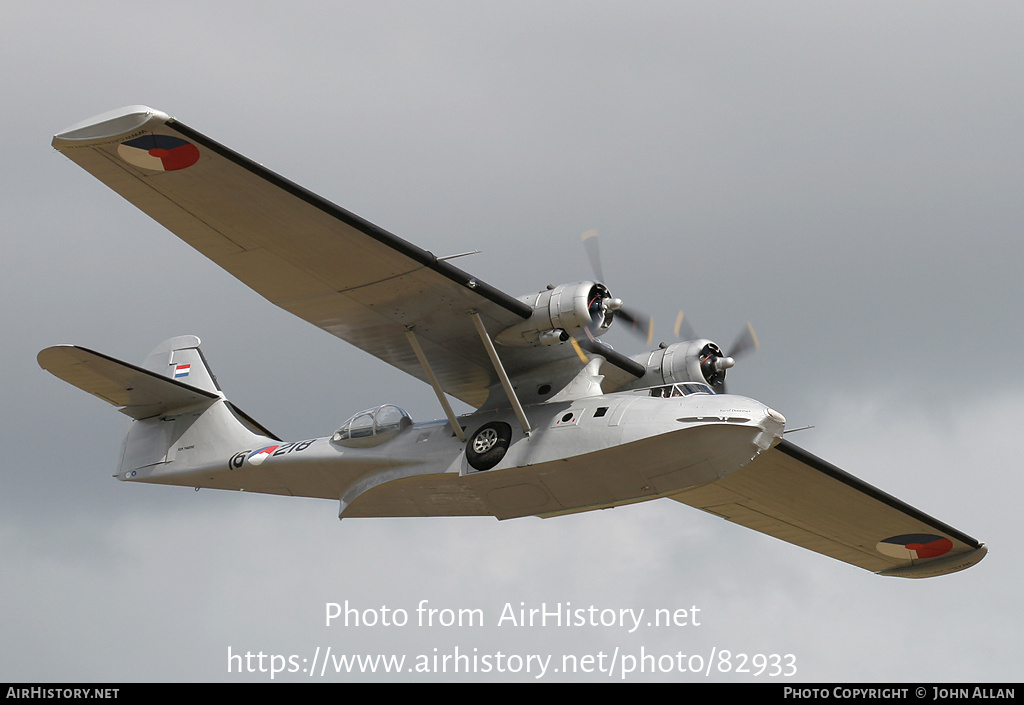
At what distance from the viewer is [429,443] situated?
717 inches

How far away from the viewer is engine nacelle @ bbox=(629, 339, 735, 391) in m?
19.2

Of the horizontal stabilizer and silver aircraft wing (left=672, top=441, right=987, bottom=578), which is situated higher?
silver aircraft wing (left=672, top=441, right=987, bottom=578)

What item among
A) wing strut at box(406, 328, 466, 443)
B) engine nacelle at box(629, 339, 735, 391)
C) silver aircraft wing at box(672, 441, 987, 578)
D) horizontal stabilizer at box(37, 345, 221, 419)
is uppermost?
engine nacelle at box(629, 339, 735, 391)

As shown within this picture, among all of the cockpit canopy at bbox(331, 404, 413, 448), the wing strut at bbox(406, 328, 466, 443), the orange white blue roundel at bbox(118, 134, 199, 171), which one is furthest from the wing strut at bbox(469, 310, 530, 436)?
the orange white blue roundel at bbox(118, 134, 199, 171)

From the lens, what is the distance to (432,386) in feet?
58.7

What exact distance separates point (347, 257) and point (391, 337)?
2075 mm

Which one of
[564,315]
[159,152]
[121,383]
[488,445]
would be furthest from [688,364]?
[121,383]

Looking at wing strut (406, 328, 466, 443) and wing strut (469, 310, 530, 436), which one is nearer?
wing strut (469, 310, 530, 436)

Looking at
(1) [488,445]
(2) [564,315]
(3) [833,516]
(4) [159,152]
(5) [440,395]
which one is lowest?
(1) [488,445]

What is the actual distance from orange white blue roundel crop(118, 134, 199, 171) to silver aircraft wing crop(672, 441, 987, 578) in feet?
33.1

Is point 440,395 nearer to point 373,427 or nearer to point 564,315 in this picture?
point 373,427

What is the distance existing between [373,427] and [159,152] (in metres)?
5.66

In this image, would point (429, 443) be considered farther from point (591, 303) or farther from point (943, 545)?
point (943, 545)

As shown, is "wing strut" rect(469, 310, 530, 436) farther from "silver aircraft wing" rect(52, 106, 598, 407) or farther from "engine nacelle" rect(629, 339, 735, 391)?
"engine nacelle" rect(629, 339, 735, 391)
